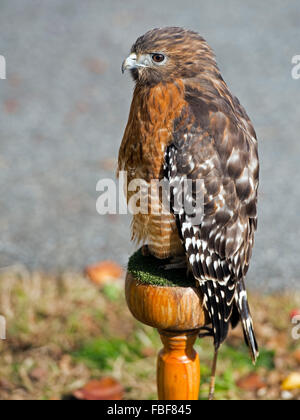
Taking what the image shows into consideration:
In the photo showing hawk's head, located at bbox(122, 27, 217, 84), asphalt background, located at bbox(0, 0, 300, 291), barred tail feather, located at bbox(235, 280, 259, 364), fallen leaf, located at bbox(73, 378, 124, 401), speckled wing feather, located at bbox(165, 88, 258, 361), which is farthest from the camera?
asphalt background, located at bbox(0, 0, 300, 291)

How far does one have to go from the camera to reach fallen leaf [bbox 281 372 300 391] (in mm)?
4113

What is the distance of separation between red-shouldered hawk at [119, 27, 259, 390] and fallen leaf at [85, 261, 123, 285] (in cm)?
201

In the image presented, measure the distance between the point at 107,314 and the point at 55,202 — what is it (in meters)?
2.03

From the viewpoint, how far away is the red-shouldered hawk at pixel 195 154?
9.65 ft

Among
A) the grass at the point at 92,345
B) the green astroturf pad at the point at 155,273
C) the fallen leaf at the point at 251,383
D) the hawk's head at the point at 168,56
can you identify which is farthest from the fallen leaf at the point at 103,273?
the hawk's head at the point at 168,56

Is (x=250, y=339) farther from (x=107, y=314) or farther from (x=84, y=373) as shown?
(x=107, y=314)

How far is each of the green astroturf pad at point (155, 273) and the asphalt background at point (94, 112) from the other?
211 cm

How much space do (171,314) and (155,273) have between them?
0.85 ft

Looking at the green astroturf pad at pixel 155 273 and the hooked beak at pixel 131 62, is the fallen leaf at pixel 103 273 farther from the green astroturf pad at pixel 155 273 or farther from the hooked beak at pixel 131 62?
the hooked beak at pixel 131 62

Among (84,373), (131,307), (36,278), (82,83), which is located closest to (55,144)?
(82,83)

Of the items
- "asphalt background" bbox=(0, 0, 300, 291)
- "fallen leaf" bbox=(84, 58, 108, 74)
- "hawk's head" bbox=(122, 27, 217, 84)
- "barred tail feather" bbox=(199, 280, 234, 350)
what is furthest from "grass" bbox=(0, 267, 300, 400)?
"fallen leaf" bbox=(84, 58, 108, 74)

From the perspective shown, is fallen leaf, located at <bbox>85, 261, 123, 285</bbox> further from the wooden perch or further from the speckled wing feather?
the speckled wing feather

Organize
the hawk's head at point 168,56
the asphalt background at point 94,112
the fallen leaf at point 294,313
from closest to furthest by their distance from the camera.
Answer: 1. the hawk's head at point 168,56
2. the fallen leaf at point 294,313
3. the asphalt background at point 94,112

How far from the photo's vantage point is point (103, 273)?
5250 mm
